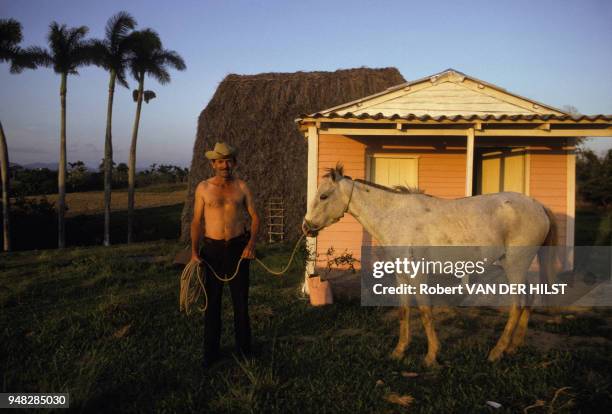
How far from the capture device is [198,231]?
4055 millimetres

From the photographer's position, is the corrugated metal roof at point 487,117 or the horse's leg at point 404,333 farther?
the corrugated metal roof at point 487,117

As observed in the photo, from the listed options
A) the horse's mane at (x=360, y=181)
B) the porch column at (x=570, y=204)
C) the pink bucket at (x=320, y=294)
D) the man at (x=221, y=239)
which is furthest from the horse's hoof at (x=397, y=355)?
the porch column at (x=570, y=204)

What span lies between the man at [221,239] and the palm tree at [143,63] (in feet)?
40.0

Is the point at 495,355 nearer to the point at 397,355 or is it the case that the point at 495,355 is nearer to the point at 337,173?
the point at 397,355

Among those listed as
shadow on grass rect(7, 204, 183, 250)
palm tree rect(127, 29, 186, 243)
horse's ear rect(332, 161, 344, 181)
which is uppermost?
palm tree rect(127, 29, 186, 243)

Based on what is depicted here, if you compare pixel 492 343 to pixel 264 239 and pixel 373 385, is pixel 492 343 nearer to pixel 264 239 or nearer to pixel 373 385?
pixel 373 385

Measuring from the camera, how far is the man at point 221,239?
395 centimetres

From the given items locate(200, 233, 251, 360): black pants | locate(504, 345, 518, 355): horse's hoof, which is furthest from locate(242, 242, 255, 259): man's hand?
locate(504, 345, 518, 355): horse's hoof

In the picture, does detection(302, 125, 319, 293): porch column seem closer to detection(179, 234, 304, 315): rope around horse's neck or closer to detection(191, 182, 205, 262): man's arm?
detection(179, 234, 304, 315): rope around horse's neck

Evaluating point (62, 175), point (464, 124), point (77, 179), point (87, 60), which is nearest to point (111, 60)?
point (87, 60)

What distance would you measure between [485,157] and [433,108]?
1.71m

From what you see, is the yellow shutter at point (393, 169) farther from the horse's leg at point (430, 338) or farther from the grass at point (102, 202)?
the grass at point (102, 202)

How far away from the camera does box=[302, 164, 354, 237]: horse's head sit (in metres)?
4.48

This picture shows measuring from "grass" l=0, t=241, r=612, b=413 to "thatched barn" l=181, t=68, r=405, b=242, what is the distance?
647 centimetres
